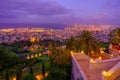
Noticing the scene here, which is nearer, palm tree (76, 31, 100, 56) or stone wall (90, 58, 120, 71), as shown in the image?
stone wall (90, 58, 120, 71)

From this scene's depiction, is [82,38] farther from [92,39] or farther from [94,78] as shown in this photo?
[94,78]

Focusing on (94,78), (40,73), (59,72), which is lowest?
(40,73)

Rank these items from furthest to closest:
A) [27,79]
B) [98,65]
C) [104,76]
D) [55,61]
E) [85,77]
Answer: [27,79] < [55,61] < [98,65] < [85,77] < [104,76]

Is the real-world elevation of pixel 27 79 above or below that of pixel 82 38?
below

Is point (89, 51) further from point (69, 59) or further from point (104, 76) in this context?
point (104, 76)

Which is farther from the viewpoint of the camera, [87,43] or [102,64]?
[87,43]

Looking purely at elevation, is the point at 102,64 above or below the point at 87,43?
below

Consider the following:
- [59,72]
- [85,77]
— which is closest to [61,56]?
[59,72]

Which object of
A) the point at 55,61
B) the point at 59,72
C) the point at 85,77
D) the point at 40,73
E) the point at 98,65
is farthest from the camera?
the point at 40,73

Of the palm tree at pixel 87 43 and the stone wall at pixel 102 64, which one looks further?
the palm tree at pixel 87 43

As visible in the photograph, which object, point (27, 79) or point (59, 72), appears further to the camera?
point (27, 79)
